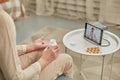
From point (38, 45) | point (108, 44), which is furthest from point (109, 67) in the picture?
point (38, 45)

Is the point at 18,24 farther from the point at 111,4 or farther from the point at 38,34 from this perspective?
the point at 111,4

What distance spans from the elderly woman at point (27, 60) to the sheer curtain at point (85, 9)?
68.0 inches

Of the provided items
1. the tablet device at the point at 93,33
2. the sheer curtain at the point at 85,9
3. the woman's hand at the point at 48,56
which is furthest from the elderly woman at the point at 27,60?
the sheer curtain at the point at 85,9

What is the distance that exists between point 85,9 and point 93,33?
146cm

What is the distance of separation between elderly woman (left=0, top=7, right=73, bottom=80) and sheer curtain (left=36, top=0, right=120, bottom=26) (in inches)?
68.0

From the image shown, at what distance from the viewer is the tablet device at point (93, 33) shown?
5.51 ft

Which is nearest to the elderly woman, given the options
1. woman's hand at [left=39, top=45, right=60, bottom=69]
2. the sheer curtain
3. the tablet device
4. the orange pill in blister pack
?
woman's hand at [left=39, top=45, right=60, bottom=69]

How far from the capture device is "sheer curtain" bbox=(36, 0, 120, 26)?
293 centimetres

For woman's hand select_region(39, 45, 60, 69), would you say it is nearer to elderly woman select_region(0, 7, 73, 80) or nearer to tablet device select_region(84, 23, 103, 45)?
elderly woman select_region(0, 7, 73, 80)

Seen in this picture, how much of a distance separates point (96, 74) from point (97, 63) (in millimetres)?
Result: 182

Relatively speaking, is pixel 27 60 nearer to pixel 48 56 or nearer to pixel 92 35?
pixel 48 56

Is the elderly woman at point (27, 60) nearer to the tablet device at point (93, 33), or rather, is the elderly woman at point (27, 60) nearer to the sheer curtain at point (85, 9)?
the tablet device at point (93, 33)

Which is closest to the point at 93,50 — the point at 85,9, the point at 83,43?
the point at 83,43

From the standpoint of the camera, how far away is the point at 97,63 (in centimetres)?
215
